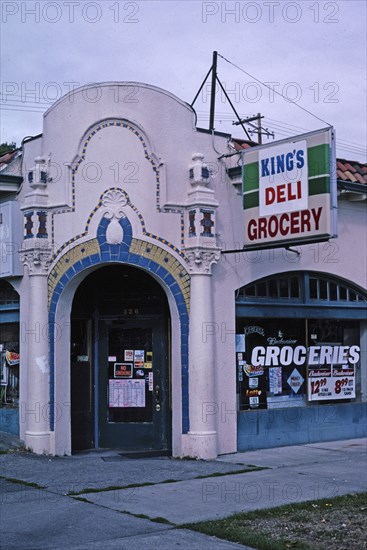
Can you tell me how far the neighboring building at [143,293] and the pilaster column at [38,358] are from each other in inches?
1.0

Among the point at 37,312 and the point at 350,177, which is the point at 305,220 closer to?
the point at 350,177

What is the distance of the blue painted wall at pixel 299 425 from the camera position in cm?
1456

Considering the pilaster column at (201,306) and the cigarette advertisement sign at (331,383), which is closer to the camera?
the pilaster column at (201,306)

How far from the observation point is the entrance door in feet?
48.1

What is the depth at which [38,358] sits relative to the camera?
14.1 meters

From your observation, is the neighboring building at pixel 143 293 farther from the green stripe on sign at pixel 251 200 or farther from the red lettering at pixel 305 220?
the red lettering at pixel 305 220

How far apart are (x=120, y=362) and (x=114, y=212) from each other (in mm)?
2908

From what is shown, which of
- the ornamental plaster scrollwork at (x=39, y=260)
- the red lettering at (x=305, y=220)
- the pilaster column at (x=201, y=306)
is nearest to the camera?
the red lettering at (x=305, y=220)

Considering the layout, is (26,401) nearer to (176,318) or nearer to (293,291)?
(176,318)

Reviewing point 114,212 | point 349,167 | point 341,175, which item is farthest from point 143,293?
point 349,167

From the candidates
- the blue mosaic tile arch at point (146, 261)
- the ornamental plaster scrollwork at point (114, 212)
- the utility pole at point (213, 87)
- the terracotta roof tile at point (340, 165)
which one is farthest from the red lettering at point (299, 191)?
the utility pole at point (213, 87)

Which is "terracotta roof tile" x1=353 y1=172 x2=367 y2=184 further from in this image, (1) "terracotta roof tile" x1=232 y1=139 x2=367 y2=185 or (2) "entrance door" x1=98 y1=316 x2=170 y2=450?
(2) "entrance door" x1=98 y1=316 x2=170 y2=450

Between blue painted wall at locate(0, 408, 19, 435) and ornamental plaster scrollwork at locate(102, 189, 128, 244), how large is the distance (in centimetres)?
388

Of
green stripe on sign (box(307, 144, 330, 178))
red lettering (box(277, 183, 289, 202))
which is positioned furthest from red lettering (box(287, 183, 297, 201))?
green stripe on sign (box(307, 144, 330, 178))
